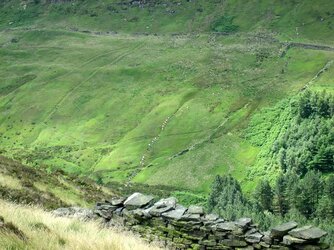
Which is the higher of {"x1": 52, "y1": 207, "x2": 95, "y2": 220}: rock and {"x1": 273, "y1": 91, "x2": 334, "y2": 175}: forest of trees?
{"x1": 52, "y1": 207, "x2": 95, "y2": 220}: rock

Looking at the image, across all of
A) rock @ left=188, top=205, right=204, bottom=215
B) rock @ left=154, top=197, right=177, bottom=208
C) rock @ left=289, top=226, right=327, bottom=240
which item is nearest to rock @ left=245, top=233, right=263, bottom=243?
rock @ left=289, top=226, right=327, bottom=240

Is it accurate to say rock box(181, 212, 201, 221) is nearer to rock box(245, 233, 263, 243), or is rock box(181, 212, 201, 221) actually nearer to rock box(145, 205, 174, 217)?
rock box(145, 205, 174, 217)

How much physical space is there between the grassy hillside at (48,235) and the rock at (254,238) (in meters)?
4.77

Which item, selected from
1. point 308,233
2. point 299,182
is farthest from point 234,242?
point 299,182

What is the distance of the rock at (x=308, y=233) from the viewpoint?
13.9 m

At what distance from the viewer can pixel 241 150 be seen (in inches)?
6142

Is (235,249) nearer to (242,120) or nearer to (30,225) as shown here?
(30,225)

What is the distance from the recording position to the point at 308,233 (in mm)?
14094

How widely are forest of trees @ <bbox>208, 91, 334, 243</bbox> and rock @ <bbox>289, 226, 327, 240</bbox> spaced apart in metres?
71.9

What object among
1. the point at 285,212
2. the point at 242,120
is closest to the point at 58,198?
the point at 285,212

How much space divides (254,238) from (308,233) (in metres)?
1.96

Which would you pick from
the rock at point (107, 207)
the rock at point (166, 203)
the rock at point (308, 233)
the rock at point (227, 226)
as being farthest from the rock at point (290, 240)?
the rock at point (107, 207)

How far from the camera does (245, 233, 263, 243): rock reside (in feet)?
50.0

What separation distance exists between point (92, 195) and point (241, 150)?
127 m
